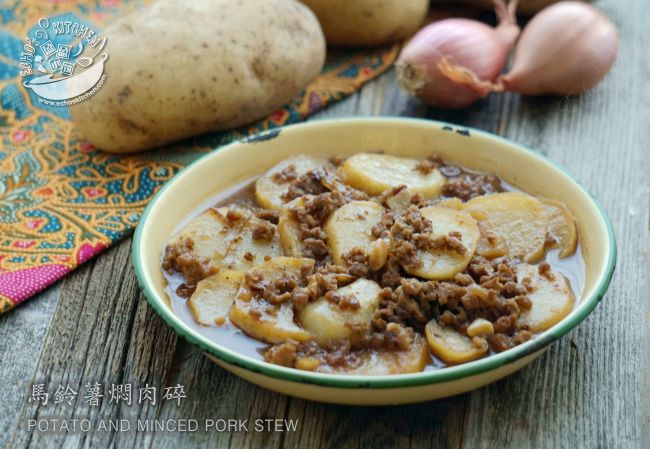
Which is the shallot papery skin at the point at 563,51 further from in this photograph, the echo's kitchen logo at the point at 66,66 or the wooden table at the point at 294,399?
the echo's kitchen logo at the point at 66,66

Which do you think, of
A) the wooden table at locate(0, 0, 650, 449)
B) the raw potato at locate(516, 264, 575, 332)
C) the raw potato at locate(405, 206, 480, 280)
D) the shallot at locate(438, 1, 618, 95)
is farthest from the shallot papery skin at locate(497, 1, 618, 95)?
the raw potato at locate(516, 264, 575, 332)

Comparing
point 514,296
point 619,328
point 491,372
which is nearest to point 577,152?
point 619,328

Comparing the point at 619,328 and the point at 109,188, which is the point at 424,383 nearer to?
the point at 619,328

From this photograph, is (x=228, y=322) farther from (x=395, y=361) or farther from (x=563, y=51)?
(x=563, y=51)

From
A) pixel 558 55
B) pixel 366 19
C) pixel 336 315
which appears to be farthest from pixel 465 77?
pixel 336 315

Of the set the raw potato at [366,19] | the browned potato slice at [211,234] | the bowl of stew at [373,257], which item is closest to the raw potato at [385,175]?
the bowl of stew at [373,257]

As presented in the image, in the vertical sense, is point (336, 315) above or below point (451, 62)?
above
